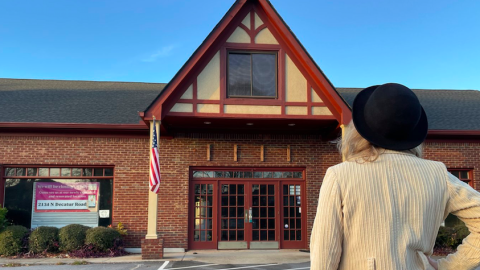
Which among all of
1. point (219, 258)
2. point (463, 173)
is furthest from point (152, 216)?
point (463, 173)

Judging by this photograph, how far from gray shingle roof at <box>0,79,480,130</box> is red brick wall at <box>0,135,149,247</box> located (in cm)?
60

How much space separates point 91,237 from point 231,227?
3.92 metres

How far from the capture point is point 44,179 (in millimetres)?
11820

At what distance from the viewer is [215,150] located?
39.5 ft

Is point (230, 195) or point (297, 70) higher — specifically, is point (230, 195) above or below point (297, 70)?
below

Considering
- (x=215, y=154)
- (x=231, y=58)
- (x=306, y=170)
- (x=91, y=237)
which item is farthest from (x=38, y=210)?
A: (x=306, y=170)

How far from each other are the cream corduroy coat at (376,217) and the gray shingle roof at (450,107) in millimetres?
12050

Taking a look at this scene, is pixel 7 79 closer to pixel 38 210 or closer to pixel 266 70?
pixel 38 210

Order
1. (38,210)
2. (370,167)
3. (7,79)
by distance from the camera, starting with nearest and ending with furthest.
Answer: (370,167), (38,210), (7,79)

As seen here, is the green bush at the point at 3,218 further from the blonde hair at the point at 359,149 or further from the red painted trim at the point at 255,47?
the blonde hair at the point at 359,149

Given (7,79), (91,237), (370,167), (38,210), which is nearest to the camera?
(370,167)

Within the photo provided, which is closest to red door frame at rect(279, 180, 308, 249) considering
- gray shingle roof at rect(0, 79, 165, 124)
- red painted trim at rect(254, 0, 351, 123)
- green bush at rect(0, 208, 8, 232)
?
red painted trim at rect(254, 0, 351, 123)

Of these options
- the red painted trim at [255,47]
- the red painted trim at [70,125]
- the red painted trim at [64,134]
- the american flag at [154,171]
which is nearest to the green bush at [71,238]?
the american flag at [154,171]

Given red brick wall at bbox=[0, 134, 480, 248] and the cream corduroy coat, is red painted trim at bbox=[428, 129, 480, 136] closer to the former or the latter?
red brick wall at bbox=[0, 134, 480, 248]
